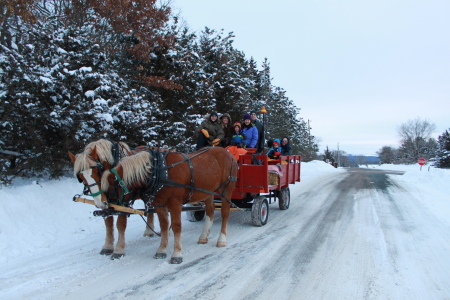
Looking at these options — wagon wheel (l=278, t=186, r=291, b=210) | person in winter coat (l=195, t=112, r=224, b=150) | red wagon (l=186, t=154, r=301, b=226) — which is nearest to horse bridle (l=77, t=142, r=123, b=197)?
red wagon (l=186, t=154, r=301, b=226)

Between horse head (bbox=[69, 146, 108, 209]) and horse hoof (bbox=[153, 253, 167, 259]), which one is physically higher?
horse head (bbox=[69, 146, 108, 209])

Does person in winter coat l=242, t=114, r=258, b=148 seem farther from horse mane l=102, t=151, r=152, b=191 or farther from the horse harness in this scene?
horse mane l=102, t=151, r=152, b=191

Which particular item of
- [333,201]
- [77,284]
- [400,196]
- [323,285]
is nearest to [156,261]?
[77,284]

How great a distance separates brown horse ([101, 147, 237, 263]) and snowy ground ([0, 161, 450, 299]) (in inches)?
18.4

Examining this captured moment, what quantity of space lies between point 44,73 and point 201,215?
4.66 meters

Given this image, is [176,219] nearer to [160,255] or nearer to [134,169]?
[160,255]

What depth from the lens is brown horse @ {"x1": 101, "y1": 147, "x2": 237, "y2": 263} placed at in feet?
13.3

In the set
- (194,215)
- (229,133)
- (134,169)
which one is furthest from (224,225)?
(229,133)

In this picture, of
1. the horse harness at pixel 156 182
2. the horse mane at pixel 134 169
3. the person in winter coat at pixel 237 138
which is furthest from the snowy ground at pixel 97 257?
the person in winter coat at pixel 237 138

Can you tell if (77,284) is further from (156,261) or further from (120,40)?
(120,40)

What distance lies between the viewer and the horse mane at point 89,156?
152 inches

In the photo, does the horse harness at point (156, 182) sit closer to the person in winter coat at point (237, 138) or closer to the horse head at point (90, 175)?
the horse head at point (90, 175)

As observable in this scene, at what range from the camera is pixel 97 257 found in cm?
449

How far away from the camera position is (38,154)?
6727mm
